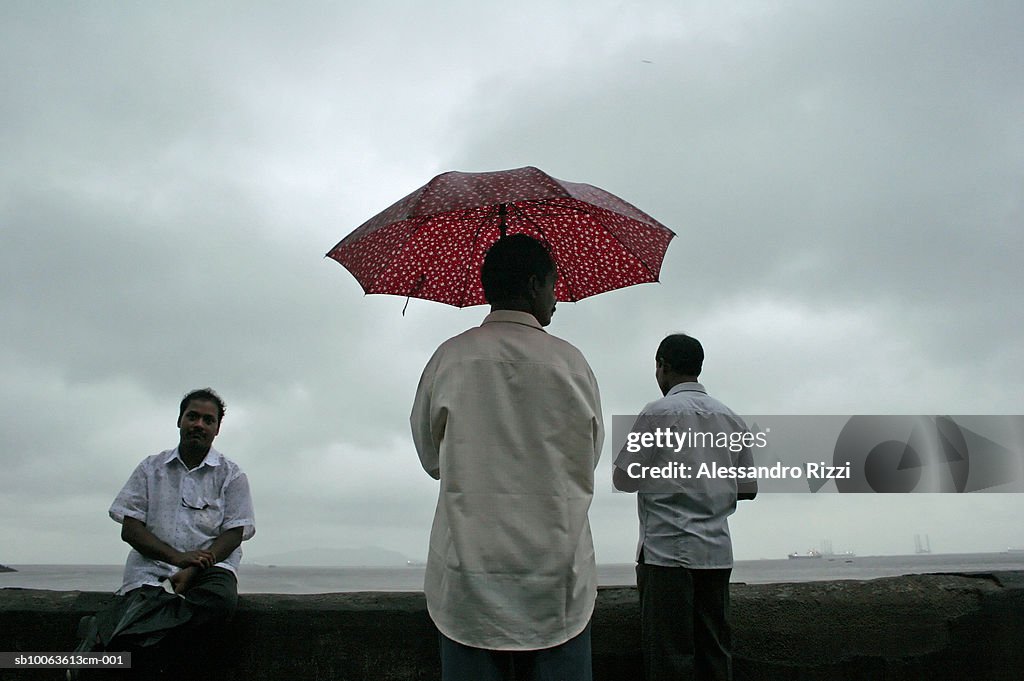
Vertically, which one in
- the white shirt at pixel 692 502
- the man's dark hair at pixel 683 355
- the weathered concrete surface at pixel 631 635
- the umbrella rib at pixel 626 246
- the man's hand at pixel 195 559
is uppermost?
Result: the umbrella rib at pixel 626 246

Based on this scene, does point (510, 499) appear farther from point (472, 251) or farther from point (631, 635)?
point (631, 635)

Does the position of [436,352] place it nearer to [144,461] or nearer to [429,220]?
[429,220]

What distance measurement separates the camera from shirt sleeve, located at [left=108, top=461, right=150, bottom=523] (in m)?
3.38

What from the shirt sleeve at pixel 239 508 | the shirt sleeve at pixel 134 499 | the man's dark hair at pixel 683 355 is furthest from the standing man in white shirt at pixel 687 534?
the shirt sleeve at pixel 134 499

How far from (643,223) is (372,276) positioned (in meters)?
1.12

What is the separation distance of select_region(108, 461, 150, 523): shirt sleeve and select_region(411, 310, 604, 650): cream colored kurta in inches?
72.6

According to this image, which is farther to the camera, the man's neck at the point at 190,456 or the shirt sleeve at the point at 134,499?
the man's neck at the point at 190,456

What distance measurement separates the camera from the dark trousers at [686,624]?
307 cm

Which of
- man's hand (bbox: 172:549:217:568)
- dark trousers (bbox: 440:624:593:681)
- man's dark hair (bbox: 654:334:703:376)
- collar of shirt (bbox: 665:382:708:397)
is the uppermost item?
man's dark hair (bbox: 654:334:703:376)

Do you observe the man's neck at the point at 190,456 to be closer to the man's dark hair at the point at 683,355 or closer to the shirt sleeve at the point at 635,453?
the shirt sleeve at the point at 635,453

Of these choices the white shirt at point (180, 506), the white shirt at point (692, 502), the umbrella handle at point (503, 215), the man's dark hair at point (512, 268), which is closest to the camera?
the man's dark hair at point (512, 268)

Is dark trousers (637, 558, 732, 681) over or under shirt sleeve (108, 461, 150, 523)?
under

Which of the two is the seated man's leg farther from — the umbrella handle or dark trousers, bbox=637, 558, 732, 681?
the umbrella handle

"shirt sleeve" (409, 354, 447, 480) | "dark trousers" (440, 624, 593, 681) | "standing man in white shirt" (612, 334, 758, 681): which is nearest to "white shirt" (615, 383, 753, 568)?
"standing man in white shirt" (612, 334, 758, 681)
